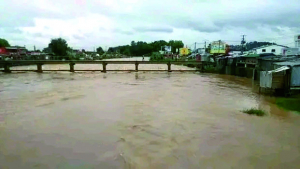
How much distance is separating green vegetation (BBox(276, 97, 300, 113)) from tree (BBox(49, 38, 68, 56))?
85084 millimetres

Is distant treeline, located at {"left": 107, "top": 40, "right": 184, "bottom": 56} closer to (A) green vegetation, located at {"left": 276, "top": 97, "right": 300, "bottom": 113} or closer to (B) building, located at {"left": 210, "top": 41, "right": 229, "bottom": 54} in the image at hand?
(B) building, located at {"left": 210, "top": 41, "right": 229, "bottom": 54}

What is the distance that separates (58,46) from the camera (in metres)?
91.1

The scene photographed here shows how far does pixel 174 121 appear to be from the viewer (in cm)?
1103

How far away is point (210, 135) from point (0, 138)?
6652mm

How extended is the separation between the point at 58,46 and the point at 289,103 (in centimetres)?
8653

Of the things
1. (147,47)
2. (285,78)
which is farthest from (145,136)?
(147,47)

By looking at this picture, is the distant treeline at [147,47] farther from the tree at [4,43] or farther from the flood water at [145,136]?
the flood water at [145,136]

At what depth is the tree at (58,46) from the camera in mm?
91375

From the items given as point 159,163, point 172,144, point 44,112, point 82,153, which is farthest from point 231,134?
point 44,112

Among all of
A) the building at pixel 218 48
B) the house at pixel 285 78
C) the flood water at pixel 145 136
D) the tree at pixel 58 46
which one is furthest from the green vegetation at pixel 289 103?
the tree at pixel 58 46

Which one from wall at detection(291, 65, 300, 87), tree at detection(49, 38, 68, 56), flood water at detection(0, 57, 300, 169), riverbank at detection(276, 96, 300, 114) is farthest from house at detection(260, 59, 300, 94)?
tree at detection(49, 38, 68, 56)

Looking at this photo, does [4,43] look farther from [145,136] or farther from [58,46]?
[145,136]

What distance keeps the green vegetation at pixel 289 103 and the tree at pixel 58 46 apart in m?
Answer: 85.1

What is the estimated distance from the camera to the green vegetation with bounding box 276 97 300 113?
13081 mm
